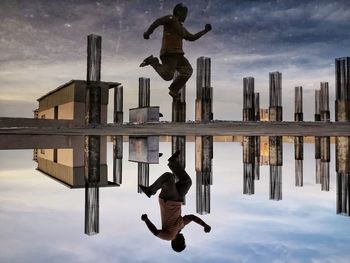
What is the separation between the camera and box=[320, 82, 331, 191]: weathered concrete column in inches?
403

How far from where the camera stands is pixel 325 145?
10.2 meters

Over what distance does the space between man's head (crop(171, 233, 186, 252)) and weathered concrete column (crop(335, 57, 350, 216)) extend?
3.26 metres

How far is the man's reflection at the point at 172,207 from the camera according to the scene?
5.69m

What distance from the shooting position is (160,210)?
6039 millimetres

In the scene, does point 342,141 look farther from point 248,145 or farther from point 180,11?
point 180,11

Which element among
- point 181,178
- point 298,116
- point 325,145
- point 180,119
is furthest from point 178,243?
point 298,116

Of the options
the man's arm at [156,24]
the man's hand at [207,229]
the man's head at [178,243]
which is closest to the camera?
the man's head at [178,243]

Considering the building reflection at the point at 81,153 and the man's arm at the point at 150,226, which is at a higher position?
the building reflection at the point at 81,153

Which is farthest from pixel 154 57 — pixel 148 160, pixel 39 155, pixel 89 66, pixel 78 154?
pixel 39 155

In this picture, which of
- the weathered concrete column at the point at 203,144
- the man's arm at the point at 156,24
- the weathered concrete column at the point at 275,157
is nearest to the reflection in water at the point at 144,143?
the weathered concrete column at the point at 203,144

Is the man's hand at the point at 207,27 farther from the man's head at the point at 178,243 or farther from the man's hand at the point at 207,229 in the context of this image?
the man's head at the point at 178,243

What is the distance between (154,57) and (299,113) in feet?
18.2

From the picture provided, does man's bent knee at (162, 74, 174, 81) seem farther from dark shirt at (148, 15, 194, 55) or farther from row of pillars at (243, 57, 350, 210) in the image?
row of pillars at (243, 57, 350, 210)

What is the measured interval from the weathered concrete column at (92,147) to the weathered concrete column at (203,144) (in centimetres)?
198
